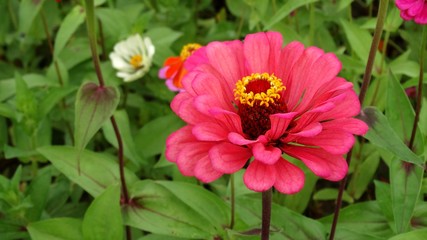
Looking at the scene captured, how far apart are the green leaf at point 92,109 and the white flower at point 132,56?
57 cm

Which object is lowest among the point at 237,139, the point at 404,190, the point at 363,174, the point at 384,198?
the point at 363,174

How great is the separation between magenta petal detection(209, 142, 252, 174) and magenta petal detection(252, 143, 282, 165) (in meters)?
0.03

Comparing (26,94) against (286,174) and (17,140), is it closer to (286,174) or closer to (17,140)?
(17,140)


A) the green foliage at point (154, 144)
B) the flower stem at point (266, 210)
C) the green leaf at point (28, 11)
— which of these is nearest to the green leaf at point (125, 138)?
the green foliage at point (154, 144)

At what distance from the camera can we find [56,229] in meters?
1.10

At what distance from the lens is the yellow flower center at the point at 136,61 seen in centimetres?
159

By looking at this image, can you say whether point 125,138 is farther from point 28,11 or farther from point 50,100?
point 28,11

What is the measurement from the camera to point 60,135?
5.54ft

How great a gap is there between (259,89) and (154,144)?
0.70 m

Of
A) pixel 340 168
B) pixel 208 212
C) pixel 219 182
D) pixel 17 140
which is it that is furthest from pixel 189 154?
pixel 17 140

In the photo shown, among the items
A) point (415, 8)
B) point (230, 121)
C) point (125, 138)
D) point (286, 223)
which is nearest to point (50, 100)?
point (125, 138)

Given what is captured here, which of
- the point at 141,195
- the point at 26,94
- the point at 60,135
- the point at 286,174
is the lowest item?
the point at 60,135

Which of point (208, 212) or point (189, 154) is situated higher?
point (189, 154)

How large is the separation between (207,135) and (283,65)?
0.19m
